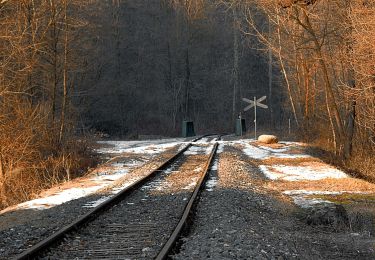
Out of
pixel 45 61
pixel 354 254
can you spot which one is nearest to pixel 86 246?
pixel 354 254

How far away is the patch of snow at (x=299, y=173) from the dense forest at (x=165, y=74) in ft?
7.89

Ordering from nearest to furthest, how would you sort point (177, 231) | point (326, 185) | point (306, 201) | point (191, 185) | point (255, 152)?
point (177, 231)
point (306, 201)
point (191, 185)
point (326, 185)
point (255, 152)

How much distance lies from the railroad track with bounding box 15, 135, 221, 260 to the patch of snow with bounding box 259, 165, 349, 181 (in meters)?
4.92

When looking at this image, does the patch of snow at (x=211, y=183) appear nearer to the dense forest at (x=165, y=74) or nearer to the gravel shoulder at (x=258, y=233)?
the gravel shoulder at (x=258, y=233)

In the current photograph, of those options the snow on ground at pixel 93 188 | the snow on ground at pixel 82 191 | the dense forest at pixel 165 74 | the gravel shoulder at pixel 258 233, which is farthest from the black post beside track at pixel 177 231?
the dense forest at pixel 165 74

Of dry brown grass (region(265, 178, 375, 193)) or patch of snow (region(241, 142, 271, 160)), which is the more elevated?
patch of snow (region(241, 142, 271, 160))

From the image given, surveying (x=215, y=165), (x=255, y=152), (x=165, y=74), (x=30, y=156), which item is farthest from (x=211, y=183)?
(x=165, y=74)

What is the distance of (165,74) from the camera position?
65.0 m

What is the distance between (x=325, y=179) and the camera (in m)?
16.6

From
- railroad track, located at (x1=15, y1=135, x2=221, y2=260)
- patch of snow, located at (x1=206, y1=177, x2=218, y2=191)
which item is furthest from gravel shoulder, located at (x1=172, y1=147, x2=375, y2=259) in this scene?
railroad track, located at (x1=15, y1=135, x2=221, y2=260)

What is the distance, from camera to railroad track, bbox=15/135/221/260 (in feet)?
24.5

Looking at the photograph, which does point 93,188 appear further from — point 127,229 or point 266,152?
point 266,152

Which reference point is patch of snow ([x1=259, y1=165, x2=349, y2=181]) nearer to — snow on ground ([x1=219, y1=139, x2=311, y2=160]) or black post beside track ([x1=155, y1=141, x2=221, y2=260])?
snow on ground ([x1=219, y1=139, x2=311, y2=160])

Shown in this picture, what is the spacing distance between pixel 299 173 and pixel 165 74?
4783cm
